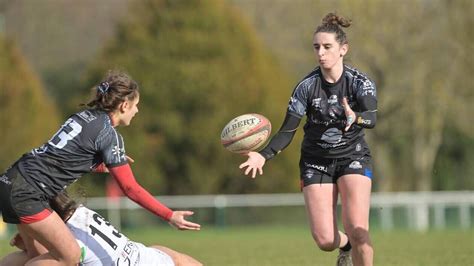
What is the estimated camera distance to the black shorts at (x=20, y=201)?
19.9ft

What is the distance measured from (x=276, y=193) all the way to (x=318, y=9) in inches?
262

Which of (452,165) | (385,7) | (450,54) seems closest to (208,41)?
(385,7)

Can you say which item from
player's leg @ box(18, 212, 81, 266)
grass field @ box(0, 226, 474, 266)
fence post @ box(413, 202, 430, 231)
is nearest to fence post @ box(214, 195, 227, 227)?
fence post @ box(413, 202, 430, 231)

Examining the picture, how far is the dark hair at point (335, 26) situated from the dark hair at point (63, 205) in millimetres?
2340

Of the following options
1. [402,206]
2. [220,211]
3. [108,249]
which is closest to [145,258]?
[108,249]

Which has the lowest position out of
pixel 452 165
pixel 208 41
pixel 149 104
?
pixel 452 165

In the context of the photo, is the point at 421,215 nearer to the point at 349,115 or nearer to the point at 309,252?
the point at 309,252

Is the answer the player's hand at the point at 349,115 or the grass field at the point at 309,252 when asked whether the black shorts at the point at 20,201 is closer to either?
the player's hand at the point at 349,115

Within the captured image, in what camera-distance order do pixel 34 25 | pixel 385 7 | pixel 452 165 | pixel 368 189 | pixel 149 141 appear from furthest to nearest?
pixel 34 25
pixel 452 165
pixel 385 7
pixel 149 141
pixel 368 189

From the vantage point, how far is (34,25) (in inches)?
1346

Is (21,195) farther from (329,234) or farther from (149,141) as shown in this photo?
(149,141)

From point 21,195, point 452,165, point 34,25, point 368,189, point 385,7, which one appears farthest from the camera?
point 34,25

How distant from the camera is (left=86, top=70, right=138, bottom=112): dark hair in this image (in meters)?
6.30

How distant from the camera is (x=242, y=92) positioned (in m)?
27.7
